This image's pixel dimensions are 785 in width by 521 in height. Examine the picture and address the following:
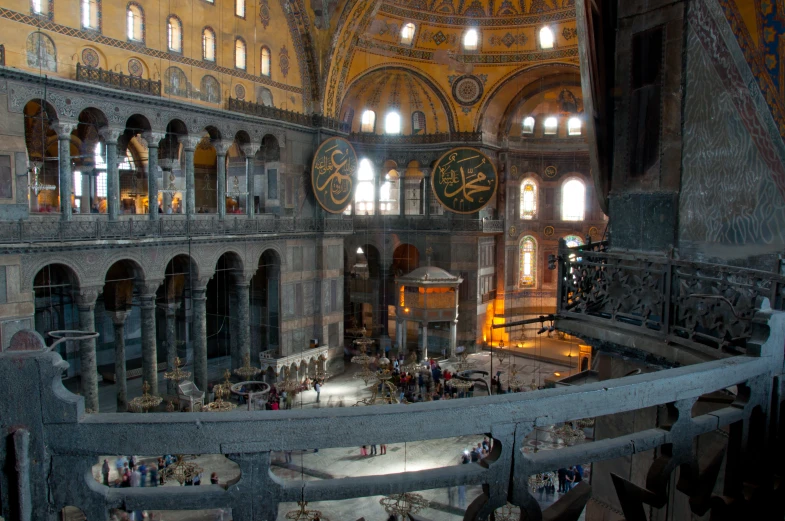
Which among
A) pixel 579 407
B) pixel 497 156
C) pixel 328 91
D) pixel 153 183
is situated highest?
pixel 328 91

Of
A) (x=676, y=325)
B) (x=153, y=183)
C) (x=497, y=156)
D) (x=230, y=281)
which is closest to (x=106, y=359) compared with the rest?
(x=230, y=281)

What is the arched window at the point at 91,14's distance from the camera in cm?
1202

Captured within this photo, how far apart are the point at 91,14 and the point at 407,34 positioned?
433 inches

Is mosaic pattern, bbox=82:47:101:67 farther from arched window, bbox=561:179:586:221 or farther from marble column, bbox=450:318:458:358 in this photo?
arched window, bbox=561:179:586:221

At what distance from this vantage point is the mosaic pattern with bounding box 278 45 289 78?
17.0 meters

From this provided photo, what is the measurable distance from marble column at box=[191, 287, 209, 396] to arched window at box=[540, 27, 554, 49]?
45.5 feet

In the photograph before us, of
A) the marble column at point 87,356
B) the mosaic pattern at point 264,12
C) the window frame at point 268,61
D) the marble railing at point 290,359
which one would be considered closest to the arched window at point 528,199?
the marble railing at point 290,359

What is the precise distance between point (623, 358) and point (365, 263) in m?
20.6

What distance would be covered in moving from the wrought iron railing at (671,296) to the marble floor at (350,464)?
4254 millimetres

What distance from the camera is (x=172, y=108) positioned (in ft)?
45.7

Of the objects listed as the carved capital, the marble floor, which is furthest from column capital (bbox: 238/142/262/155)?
the marble floor

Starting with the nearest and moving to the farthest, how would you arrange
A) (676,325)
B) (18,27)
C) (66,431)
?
(66,431) < (676,325) < (18,27)

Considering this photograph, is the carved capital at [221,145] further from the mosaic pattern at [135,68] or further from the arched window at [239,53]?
the mosaic pattern at [135,68]

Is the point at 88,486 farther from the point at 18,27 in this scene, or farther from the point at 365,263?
the point at 365,263
